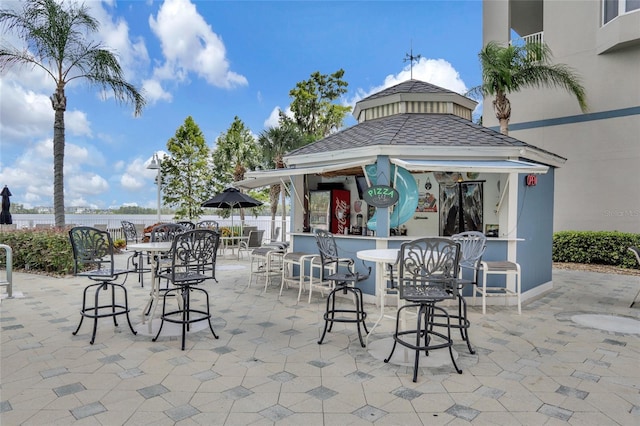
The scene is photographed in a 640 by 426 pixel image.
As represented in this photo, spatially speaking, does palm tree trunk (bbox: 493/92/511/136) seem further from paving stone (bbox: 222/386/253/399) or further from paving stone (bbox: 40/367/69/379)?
paving stone (bbox: 40/367/69/379)

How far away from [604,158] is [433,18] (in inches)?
286

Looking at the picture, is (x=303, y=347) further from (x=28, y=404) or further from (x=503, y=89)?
(x=503, y=89)

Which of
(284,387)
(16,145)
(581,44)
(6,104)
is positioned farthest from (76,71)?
(581,44)

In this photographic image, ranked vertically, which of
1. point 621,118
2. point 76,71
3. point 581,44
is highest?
point 581,44

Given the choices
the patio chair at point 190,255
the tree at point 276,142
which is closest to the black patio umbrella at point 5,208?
the tree at point 276,142

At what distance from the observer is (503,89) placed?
999 cm

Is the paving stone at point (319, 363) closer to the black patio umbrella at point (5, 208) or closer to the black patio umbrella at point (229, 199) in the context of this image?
the black patio umbrella at point (229, 199)

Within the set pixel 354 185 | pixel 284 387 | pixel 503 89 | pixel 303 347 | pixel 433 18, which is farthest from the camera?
pixel 433 18

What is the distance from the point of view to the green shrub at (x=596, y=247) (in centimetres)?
979

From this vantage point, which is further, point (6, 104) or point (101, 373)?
point (6, 104)

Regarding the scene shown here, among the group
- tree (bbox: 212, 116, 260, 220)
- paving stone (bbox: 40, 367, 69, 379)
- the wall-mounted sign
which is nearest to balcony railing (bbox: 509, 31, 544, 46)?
the wall-mounted sign

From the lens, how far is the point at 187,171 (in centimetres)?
2069

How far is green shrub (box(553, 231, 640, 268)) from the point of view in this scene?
979cm

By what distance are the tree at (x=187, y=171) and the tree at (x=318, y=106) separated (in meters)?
4.89
